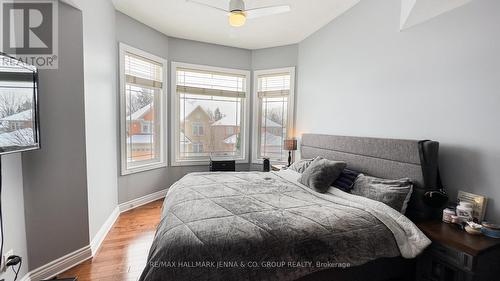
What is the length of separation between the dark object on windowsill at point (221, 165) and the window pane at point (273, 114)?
27.9 inches

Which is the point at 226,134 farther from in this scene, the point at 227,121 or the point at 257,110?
the point at 257,110

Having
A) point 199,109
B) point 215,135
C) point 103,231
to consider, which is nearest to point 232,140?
point 215,135

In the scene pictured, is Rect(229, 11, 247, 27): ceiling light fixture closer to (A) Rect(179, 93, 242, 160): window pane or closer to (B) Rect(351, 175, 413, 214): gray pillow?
(B) Rect(351, 175, 413, 214): gray pillow

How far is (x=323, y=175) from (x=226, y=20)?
2.57 metres

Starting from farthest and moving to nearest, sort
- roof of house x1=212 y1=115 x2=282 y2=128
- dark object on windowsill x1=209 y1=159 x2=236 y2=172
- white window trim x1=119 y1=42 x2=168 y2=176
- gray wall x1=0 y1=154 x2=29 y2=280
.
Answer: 1. roof of house x1=212 y1=115 x2=282 y2=128
2. dark object on windowsill x1=209 y1=159 x2=236 y2=172
3. white window trim x1=119 y1=42 x2=168 y2=176
4. gray wall x1=0 y1=154 x2=29 y2=280

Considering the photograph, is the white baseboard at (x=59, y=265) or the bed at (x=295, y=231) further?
the white baseboard at (x=59, y=265)

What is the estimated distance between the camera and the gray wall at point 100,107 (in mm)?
2182

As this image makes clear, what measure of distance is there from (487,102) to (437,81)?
397mm

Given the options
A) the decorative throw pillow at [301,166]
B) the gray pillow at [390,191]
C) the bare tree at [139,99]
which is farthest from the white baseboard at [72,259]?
the gray pillow at [390,191]

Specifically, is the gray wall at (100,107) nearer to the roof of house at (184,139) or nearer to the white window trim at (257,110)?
the roof of house at (184,139)

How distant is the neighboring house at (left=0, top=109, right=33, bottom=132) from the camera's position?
134 cm

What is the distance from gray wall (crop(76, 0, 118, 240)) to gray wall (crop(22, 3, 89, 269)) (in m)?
0.10

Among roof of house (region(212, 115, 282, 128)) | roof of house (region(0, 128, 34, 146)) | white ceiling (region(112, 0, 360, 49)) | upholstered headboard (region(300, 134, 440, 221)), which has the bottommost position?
upholstered headboard (region(300, 134, 440, 221))

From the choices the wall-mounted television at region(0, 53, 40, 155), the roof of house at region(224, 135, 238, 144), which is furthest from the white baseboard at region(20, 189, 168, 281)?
the roof of house at region(224, 135, 238, 144)
